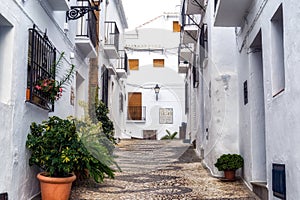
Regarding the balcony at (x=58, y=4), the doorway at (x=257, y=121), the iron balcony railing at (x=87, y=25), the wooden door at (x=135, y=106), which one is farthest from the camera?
the wooden door at (x=135, y=106)

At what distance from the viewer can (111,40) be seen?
531 inches

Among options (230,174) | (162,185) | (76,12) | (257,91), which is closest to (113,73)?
(76,12)

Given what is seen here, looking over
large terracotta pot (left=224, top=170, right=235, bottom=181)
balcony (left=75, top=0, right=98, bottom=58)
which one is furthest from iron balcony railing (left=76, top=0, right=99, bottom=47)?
large terracotta pot (left=224, top=170, right=235, bottom=181)

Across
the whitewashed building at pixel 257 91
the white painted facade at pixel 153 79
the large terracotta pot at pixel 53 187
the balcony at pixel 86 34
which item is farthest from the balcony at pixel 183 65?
the large terracotta pot at pixel 53 187

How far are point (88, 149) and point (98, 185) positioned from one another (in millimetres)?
1005

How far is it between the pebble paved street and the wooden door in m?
3.17

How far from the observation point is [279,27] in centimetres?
464

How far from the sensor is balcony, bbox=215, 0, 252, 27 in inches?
231

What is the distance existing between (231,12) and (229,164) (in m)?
2.74

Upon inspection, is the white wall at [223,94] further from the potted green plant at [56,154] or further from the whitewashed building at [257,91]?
the potted green plant at [56,154]

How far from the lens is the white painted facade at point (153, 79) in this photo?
11289 mm

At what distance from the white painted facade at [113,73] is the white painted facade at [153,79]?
485mm

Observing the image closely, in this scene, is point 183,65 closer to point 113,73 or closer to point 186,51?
point 186,51

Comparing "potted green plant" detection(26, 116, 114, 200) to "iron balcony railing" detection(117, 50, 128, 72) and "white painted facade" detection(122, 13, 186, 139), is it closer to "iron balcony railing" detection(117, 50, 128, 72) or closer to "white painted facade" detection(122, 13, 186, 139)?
"white painted facade" detection(122, 13, 186, 139)
